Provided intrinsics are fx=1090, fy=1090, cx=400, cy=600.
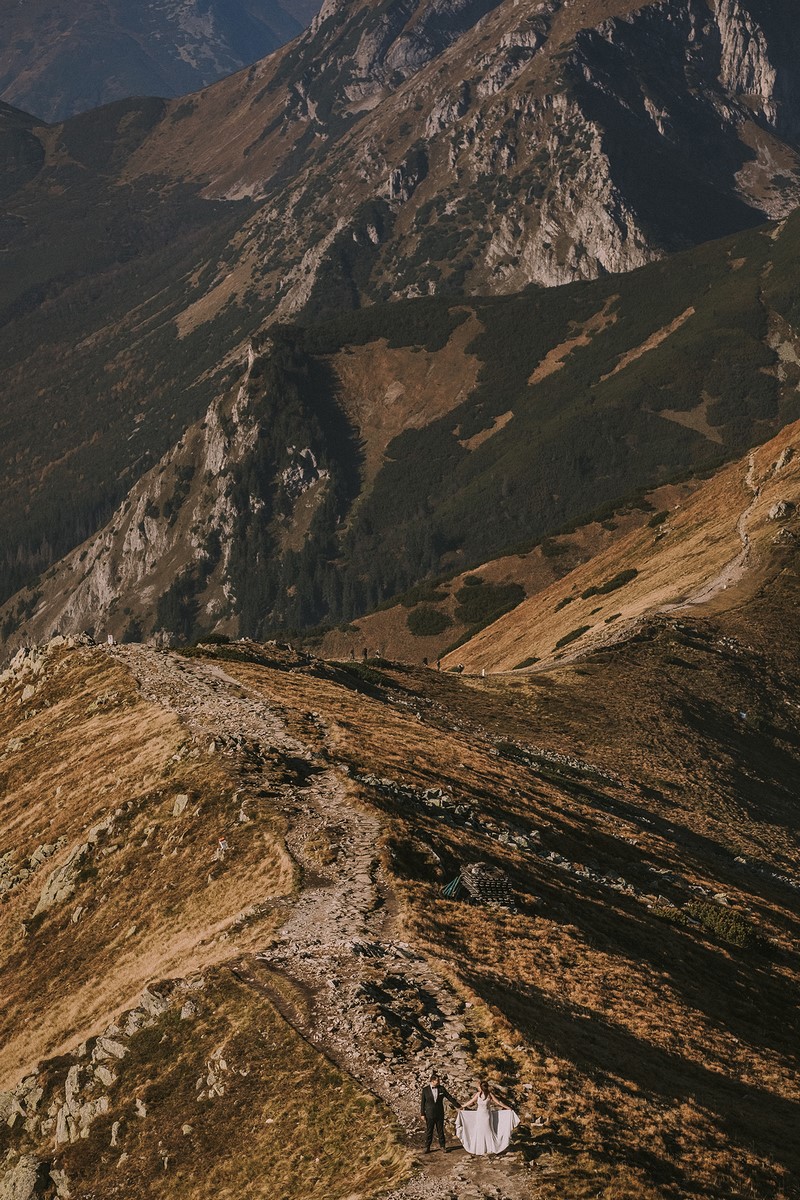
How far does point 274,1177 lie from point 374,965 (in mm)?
6992

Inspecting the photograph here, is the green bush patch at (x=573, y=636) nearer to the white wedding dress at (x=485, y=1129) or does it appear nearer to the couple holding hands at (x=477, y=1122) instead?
the couple holding hands at (x=477, y=1122)

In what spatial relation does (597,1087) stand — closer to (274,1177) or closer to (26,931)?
(274,1177)

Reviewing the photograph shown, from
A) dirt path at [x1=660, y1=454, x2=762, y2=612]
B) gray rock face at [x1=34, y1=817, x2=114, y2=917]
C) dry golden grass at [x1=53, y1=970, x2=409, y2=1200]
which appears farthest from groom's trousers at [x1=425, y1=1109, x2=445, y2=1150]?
dirt path at [x1=660, y1=454, x2=762, y2=612]

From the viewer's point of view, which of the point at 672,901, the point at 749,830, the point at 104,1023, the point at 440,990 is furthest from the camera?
the point at 749,830

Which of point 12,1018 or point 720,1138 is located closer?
point 720,1138

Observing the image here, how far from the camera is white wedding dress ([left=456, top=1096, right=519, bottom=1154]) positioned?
67.9ft

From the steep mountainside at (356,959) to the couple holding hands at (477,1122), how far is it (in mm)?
389

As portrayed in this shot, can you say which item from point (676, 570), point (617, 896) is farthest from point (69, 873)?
point (676, 570)

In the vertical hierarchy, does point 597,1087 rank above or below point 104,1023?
below

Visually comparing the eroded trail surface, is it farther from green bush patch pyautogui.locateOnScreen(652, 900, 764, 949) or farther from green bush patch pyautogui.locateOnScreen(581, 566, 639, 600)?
green bush patch pyautogui.locateOnScreen(581, 566, 639, 600)

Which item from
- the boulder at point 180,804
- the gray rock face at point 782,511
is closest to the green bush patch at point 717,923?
the boulder at point 180,804

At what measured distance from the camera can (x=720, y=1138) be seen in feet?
73.7

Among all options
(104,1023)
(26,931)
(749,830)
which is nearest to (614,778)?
(749,830)

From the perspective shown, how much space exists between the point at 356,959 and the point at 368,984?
57.4 inches
